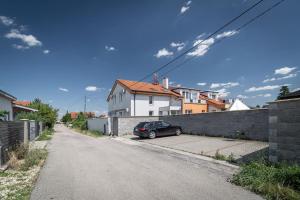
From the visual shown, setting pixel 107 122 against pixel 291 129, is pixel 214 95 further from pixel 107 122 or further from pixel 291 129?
pixel 291 129

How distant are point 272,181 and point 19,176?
7599 millimetres

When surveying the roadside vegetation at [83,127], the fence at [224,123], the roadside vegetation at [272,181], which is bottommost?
the roadside vegetation at [83,127]

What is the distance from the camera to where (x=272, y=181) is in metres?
Result: 5.68

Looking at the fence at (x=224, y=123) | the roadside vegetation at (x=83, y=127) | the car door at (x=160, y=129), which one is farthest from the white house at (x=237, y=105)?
the roadside vegetation at (x=83, y=127)

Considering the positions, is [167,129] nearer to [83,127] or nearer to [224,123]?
[224,123]

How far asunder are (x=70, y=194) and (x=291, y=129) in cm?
686

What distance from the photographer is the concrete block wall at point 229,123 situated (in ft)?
44.4

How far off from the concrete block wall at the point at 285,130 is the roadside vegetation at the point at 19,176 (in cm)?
758

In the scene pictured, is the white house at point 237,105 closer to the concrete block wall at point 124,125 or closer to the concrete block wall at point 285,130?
the concrete block wall at point 124,125

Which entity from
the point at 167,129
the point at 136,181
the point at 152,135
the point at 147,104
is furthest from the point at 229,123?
the point at 147,104

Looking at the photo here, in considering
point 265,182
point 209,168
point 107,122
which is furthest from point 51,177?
point 107,122

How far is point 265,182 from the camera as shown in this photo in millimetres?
5645

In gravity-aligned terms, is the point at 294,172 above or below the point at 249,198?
above

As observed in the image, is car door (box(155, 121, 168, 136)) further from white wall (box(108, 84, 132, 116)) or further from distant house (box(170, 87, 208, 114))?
distant house (box(170, 87, 208, 114))
